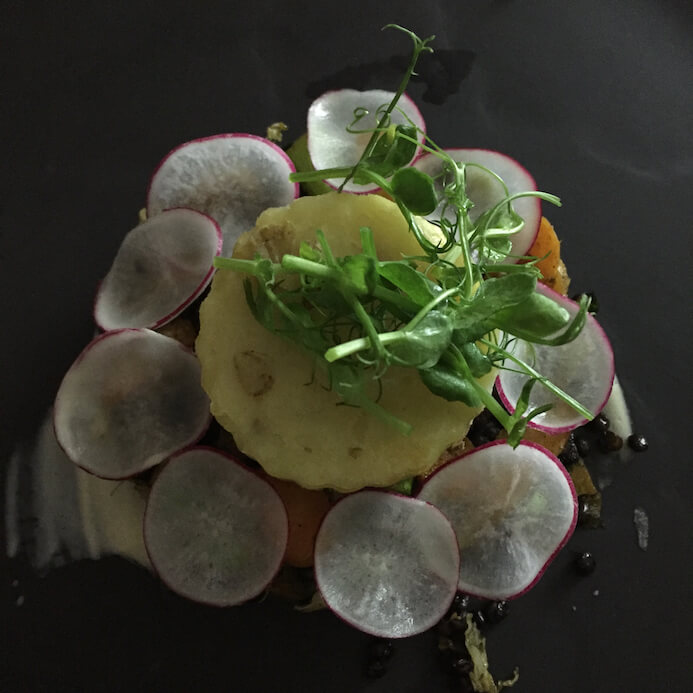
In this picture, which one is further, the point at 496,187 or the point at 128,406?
the point at 496,187

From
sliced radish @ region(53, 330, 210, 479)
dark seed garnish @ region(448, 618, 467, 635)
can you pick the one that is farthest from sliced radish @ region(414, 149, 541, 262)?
dark seed garnish @ region(448, 618, 467, 635)

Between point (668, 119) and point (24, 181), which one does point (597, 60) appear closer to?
point (668, 119)

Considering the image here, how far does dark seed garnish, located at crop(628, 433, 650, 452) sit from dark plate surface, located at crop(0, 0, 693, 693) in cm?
6

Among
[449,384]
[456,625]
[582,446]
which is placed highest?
[449,384]

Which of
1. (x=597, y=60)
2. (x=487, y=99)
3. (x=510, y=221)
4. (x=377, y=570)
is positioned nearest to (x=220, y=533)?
(x=377, y=570)

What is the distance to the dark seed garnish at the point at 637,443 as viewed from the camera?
2592 mm

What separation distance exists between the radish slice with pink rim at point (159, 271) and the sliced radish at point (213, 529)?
1.48ft

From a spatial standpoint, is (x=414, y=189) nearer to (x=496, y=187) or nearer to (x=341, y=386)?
(x=341, y=386)

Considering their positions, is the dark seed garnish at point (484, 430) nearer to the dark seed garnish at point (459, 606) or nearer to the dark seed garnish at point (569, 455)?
the dark seed garnish at point (569, 455)

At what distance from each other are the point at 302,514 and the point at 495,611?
2.51 feet

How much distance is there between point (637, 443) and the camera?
259 centimetres

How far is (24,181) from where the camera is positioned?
8.82 feet

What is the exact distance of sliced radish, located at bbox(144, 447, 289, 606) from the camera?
6.88 feet

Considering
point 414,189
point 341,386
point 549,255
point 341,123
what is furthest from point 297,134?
point 341,386
